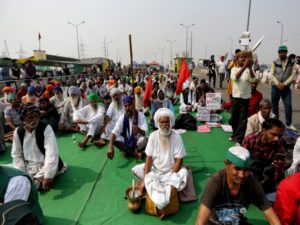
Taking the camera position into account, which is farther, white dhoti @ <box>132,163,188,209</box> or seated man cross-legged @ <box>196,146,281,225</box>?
white dhoti @ <box>132,163,188,209</box>

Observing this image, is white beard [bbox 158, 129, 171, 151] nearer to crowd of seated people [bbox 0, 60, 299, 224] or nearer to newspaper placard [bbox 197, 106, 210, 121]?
crowd of seated people [bbox 0, 60, 299, 224]

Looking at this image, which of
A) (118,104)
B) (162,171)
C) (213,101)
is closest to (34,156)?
(162,171)

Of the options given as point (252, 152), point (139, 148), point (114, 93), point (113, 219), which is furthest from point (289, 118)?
point (113, 219)

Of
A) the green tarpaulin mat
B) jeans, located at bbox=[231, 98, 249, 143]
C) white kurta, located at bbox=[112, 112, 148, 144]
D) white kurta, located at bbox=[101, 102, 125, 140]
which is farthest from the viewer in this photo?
white kurta, located at bbox=[101, 102, 125, 140]

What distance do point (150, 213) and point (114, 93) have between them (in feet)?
10.8

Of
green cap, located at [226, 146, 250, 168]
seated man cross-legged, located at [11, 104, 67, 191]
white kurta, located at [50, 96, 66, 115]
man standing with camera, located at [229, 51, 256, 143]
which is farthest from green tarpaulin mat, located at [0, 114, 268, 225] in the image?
white kurta, located at [50, 96, 66, 115]

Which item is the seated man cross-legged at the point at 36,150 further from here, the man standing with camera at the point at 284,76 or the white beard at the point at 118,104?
the man standing with camera at the point at 284,76

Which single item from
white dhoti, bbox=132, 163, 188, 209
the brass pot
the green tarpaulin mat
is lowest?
the green tarpaulin mat

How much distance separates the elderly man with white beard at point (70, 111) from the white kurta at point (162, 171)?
12.1 feet

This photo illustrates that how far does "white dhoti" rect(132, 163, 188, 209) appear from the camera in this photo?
2845mm

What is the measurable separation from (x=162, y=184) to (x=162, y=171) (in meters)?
0.37

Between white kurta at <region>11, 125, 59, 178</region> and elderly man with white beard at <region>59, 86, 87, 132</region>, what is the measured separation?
3053 millimetres

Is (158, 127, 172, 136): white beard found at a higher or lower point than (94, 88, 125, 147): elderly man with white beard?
higher

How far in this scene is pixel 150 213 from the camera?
300 cm
